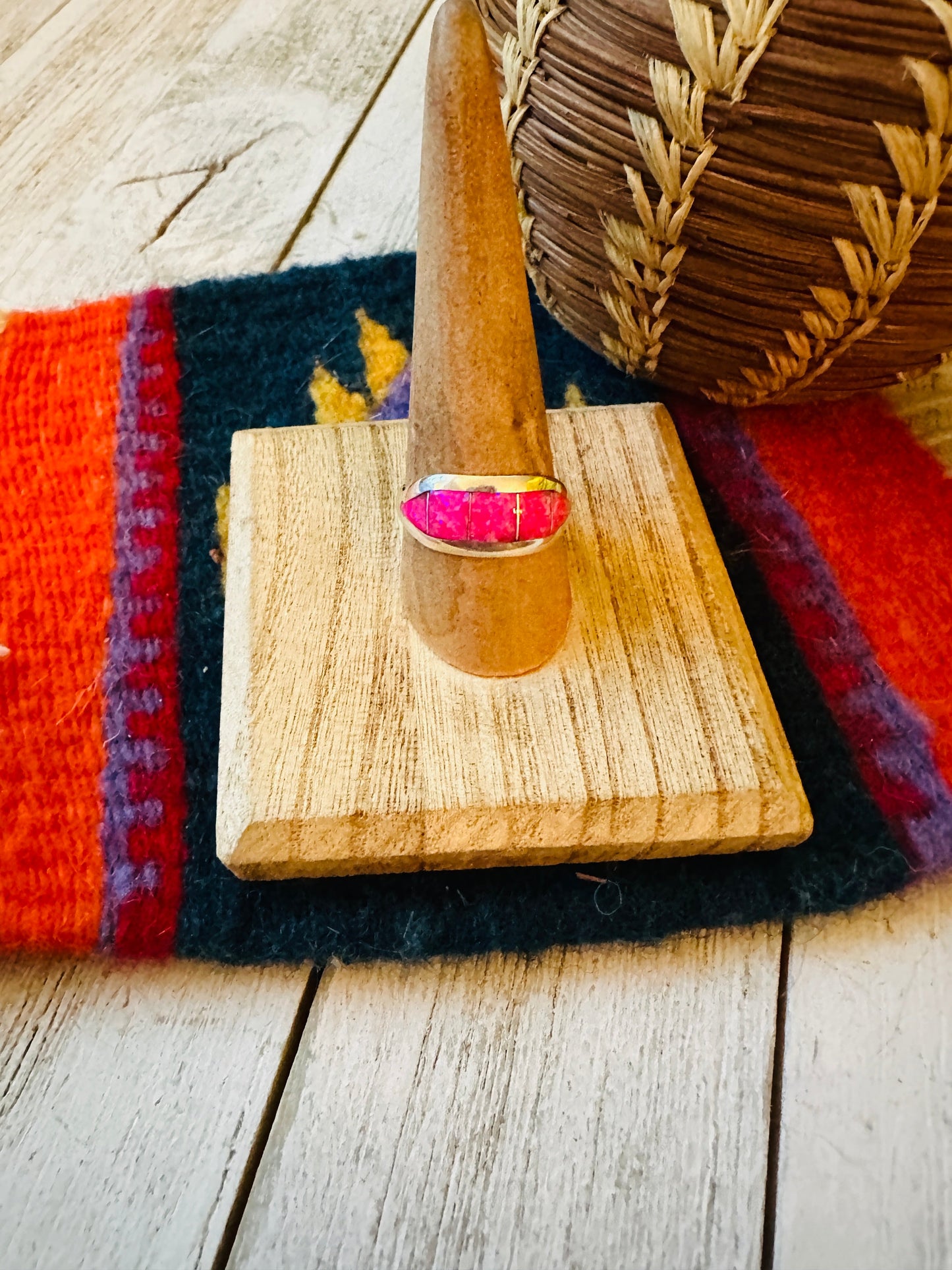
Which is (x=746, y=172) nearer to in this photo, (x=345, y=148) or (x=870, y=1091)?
(x=870, y=1091)

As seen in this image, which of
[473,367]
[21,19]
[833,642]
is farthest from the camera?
[21,19]

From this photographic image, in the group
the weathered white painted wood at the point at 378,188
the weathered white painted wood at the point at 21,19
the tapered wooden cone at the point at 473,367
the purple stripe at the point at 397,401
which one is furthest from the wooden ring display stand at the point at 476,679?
the weathered white painted wood at the point at 21,19

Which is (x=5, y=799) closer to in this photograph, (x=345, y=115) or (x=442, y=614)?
(x=442, y=614)

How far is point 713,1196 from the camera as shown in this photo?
314mm

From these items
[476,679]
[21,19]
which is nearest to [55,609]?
[476,679]

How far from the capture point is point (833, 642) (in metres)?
0.43

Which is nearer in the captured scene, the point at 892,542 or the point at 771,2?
the point at 771,2

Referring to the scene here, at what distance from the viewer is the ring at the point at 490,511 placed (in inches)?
13.0

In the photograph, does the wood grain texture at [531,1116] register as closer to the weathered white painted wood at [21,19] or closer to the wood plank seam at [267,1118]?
the wood plank seam at [267,1118]

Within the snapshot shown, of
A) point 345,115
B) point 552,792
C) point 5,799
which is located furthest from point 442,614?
point 345,115

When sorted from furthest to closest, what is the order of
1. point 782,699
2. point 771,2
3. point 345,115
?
point 345,115 < point 782,699 < point 771,2

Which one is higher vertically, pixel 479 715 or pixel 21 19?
pixel 21 19

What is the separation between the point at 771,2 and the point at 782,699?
245mm

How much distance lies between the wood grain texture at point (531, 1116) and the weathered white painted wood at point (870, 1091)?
0.4 inches
